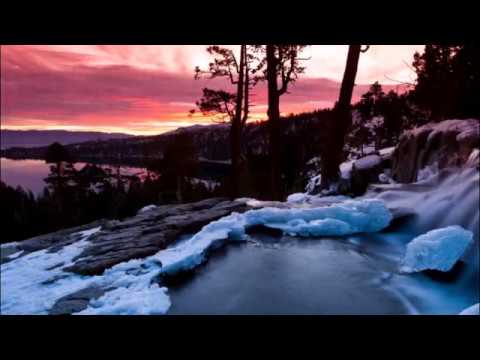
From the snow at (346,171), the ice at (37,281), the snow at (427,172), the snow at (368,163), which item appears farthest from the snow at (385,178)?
the ice at (37,281)

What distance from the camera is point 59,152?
2673cm

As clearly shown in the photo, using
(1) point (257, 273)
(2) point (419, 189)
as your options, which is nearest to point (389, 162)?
(2) point (419, 189)

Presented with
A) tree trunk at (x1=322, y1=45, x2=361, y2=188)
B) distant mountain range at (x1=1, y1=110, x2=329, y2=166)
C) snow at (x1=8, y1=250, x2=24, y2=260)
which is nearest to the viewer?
snow at (x1=8, y1=250, x2=24, y2=260)

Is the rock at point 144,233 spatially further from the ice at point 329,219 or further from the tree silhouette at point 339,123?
the tree silhouette at point 339,123

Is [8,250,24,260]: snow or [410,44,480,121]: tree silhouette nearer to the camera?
[8,250,24,260]: snow

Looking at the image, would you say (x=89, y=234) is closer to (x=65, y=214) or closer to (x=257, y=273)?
(x=257, y=273)

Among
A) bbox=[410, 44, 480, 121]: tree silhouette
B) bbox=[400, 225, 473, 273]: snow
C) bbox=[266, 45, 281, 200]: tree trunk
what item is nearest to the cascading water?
bbox=[400, 225, 473, 273]: snow

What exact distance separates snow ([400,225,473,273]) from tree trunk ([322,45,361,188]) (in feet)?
14.5

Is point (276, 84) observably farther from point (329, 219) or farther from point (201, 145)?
point (201, 145)

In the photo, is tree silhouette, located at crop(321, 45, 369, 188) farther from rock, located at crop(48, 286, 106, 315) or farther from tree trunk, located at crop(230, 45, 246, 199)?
rock, located at crop(48, 286, 106, 315)

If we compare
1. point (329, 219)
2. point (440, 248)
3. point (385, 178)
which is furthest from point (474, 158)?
point (385, 178)

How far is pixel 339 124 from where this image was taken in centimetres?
854

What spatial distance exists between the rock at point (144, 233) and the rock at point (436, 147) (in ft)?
10.1

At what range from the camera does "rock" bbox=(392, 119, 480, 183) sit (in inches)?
213
